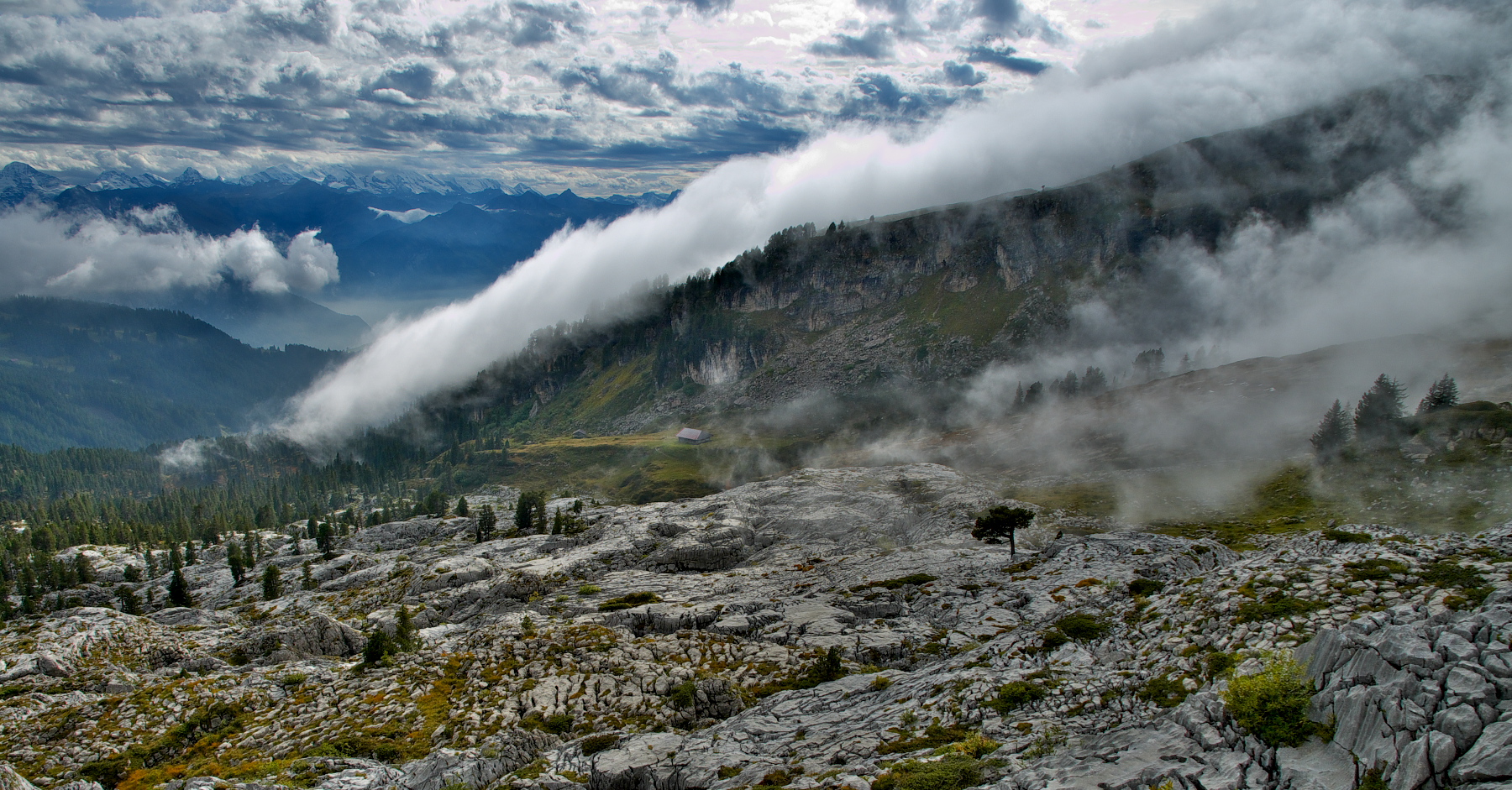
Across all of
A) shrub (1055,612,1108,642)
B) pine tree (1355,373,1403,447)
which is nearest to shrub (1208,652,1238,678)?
shrub (1055,612,1108,642)

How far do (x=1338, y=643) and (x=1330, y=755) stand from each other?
681 cm

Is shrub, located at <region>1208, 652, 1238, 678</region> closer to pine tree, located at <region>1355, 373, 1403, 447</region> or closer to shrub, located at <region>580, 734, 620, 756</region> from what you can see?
shrub, located at <region>580, 734, 620, 756</region>

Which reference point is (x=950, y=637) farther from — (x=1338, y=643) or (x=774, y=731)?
(x=1338, y=643)

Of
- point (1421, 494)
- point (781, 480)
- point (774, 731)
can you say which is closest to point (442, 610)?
point (774, 731)

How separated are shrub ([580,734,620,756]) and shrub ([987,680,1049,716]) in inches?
1170

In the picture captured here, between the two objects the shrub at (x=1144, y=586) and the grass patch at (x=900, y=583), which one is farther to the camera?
the grass patch at (x=900, y=583)

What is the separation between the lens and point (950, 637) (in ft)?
217

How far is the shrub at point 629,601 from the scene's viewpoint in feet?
305

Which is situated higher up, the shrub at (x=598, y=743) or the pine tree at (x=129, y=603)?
the shrub at (x=598, y=743)

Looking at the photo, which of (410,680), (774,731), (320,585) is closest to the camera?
(774,731)

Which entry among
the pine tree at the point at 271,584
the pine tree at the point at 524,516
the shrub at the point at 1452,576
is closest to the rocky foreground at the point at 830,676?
the shrub at the point at 1452,576

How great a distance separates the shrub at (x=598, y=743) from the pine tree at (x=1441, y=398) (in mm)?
193948

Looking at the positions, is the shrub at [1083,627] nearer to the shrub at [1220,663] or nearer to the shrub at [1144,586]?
the shrub at [1144,586]

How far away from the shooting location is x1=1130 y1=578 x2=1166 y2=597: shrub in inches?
2566
